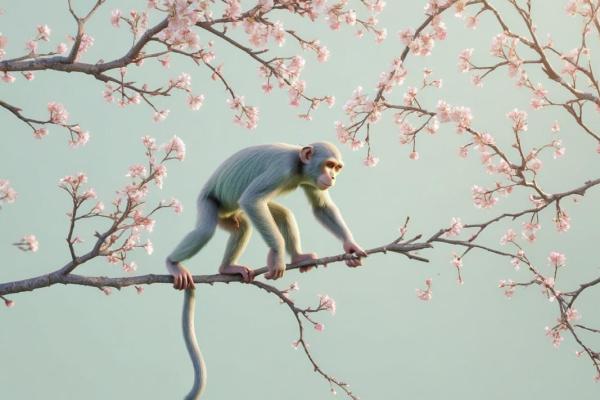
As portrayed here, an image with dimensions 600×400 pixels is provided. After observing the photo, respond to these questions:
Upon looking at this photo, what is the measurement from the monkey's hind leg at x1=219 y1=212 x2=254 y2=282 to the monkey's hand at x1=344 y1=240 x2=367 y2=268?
63 cm

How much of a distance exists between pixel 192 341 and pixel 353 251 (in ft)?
3.88

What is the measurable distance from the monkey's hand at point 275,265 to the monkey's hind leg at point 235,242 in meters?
0.29

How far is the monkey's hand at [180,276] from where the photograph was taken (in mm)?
4418

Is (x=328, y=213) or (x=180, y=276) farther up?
(x=328, y=213)

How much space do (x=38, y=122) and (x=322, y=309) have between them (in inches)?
99.5

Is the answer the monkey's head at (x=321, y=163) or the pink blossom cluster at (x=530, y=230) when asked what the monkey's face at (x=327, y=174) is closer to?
the monkey's head at (x=321, y=163)

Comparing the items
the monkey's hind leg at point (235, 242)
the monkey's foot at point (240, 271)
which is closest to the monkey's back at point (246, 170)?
the monkey's hind leg at point (235, 242)

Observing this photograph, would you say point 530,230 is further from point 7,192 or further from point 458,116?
point 7,192

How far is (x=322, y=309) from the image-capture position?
16.3ft

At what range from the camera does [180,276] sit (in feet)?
14.5

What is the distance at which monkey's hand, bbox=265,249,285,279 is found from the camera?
4293mm

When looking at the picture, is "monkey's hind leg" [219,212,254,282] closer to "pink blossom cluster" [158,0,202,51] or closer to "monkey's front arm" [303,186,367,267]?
"monkey's front arm" [303,186,367,267]

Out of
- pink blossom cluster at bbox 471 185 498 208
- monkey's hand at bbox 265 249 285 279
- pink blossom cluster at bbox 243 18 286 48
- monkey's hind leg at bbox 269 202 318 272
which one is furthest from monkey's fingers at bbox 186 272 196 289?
pink blossom cluster at bbox 471 185 498 208

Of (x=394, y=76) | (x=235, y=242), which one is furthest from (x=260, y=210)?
(x=394, y=76)
